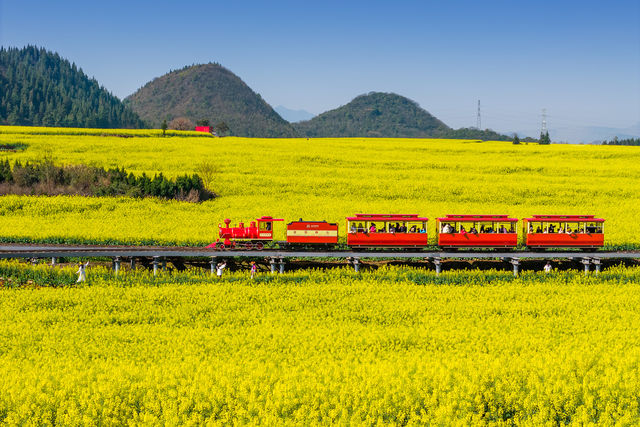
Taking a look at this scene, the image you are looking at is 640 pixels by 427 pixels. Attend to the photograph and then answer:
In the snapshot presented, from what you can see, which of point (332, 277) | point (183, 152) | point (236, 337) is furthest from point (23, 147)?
point (236, 337)

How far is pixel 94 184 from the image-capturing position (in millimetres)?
52844

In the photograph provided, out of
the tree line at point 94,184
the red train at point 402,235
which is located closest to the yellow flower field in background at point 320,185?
the tree line at point 94,184

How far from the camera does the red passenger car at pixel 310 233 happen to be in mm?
32941

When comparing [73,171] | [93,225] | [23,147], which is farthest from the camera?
[23,147]

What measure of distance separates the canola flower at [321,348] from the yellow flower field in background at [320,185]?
11.1m

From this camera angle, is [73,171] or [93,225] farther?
[73,171]

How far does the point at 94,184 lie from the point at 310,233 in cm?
2999

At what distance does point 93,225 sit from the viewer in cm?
4072

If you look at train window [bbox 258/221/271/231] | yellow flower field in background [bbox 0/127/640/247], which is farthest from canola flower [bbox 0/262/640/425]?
yellow flower field in background [bbox 0/127/640/247]

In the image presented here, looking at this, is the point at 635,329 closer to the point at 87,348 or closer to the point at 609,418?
the point at 609,418

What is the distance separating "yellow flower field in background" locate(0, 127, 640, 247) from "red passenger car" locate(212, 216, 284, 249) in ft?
10.6

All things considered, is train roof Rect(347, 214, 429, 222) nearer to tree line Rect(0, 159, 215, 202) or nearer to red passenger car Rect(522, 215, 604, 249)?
red passenger car Rect(522, 215, 604, 249)

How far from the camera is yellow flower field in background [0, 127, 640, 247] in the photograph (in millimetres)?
41969

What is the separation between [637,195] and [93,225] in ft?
176
